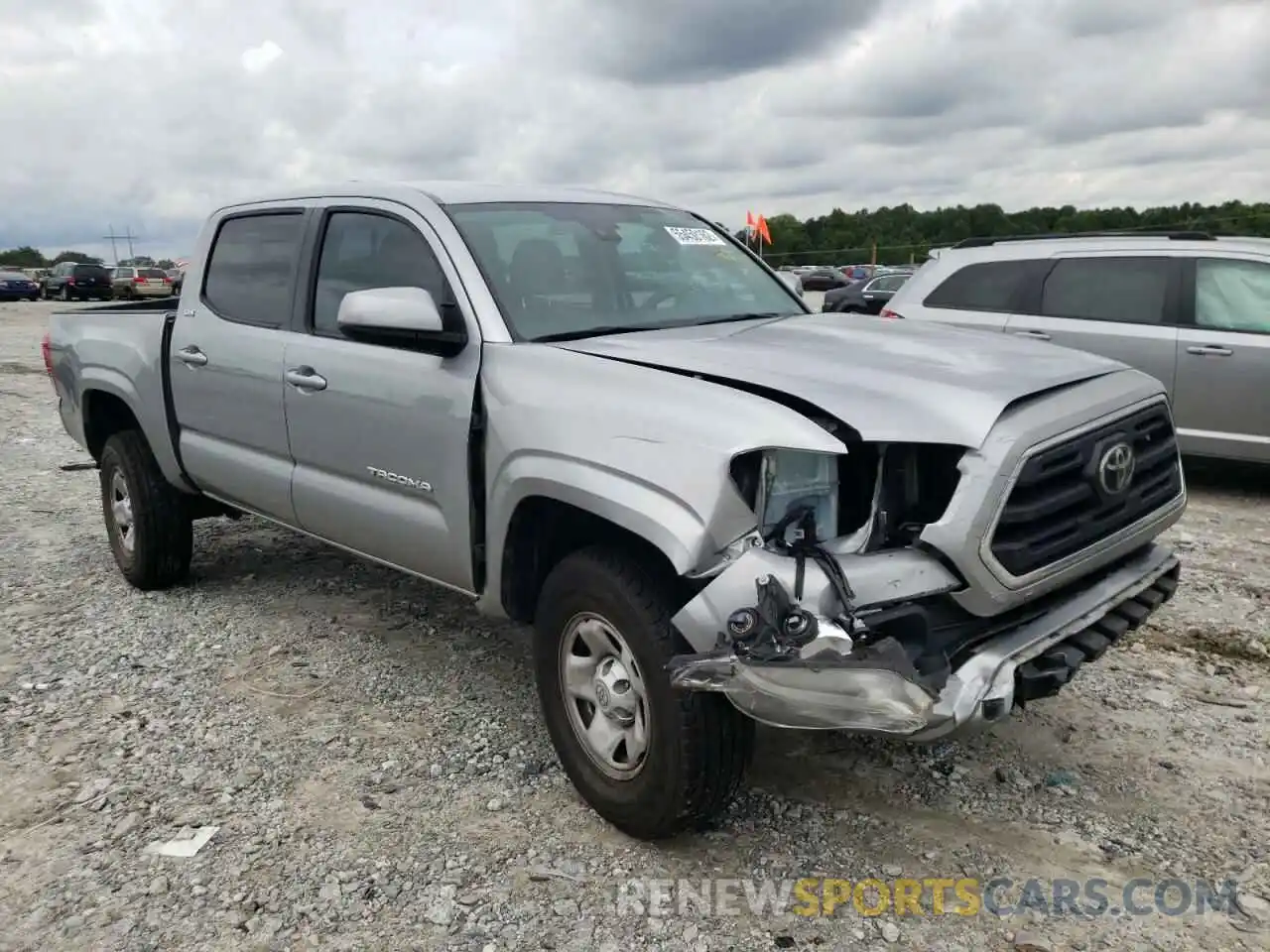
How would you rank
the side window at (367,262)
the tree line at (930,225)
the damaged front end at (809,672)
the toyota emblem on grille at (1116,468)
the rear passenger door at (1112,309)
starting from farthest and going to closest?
the tree line at (930,225) < the rear passenger door at (1112,309) < the side window at (367,262) < the toyota emblem on grille at (1116,468) < the damaged front end at (809,672)

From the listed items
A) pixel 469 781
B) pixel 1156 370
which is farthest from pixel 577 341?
pixel 1156 370

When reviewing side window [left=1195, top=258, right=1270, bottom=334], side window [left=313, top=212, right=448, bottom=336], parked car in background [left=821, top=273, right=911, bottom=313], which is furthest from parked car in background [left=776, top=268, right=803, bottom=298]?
parked car in background [left=821, top=273, right=911, bottom=313]

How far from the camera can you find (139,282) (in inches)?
1433

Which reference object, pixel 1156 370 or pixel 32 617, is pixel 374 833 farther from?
pixel 1156 370

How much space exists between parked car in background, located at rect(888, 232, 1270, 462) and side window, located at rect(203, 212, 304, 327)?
4.29 meters

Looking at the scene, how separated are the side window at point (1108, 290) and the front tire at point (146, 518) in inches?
225

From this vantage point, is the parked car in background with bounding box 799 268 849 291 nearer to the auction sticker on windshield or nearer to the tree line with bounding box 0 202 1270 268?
the tree line with bounding box 0 202 1270 268

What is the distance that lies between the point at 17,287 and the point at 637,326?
140 ft

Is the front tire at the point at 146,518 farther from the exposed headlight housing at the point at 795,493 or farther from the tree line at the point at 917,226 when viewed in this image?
the tree line at the point at 917,226

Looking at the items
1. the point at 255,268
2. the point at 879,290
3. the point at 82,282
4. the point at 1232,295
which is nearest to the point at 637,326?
the point at 255,268

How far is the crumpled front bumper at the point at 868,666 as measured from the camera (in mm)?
2348

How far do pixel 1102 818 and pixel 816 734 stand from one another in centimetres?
95

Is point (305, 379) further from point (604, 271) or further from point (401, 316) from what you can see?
point (604, 271)

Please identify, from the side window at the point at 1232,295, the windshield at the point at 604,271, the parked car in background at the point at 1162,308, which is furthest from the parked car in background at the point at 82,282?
the windshield at the point at 604,271
